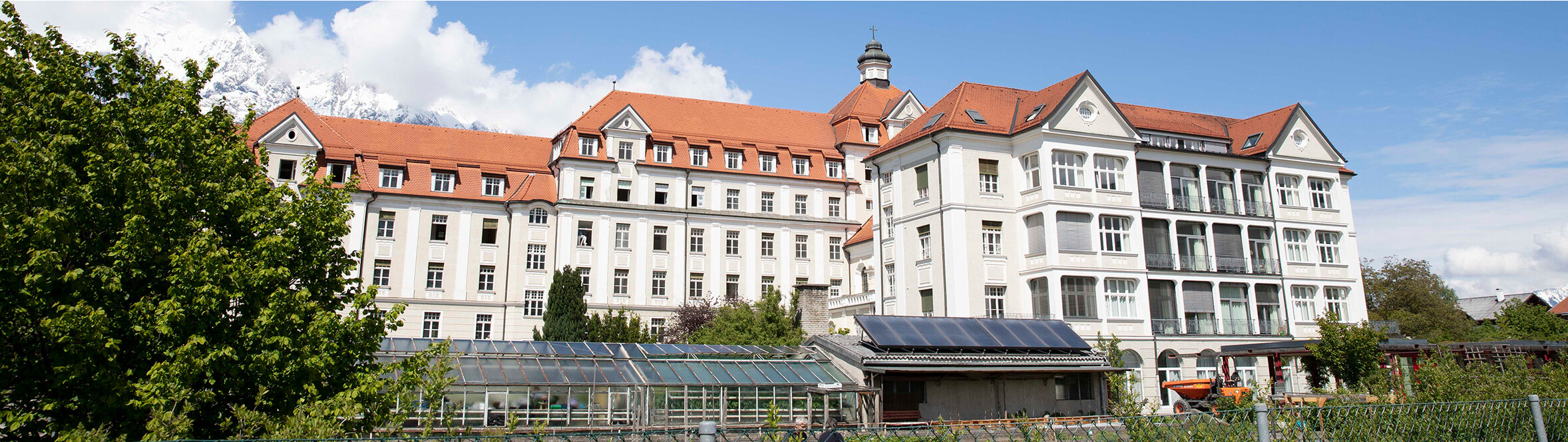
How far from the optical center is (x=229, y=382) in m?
13.4

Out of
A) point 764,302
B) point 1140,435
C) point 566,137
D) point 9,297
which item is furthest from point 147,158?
point 566,137

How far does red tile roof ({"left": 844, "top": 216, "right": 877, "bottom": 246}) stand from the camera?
184ft

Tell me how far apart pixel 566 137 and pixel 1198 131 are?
33.3 metres

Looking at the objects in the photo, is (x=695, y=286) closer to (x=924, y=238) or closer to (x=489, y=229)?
(x=489, y=229)

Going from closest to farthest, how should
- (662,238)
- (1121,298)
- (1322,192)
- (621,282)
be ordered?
(1121,298), (1322,192), (621,282), (662,238)

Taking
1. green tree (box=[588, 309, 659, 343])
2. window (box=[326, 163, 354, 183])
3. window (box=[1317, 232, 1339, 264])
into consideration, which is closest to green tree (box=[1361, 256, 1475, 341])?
window (box=[1317, 232, 1339, 264])

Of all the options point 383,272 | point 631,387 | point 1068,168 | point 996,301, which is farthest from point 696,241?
point 631,387

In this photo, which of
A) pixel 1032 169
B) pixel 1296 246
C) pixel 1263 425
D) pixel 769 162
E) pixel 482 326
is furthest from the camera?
pixel 769 162

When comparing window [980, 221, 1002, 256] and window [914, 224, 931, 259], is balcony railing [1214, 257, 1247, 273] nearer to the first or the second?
window [980, 221, 1002, 256]

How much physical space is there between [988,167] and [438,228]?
30.1 metres

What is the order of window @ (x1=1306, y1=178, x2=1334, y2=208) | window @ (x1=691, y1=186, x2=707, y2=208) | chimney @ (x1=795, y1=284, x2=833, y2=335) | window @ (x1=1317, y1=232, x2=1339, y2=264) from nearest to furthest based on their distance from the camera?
chimney @ (x1=795, y1=284, x2=833, y2=335)
window @ (x1=1317, y1=232, x2=1339, y2=264)
window @ (x1=1306, y1=178, x2=1334, y2=208)
window @ (x1=691, y1=186, x2=707, y2=208)

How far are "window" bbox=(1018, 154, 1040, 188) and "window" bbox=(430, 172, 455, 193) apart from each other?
1232 inches

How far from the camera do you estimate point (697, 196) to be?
59.4 metres

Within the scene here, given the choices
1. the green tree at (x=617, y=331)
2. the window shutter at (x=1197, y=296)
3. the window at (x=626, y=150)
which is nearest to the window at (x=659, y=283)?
the green tree at (x=617, y=331)
